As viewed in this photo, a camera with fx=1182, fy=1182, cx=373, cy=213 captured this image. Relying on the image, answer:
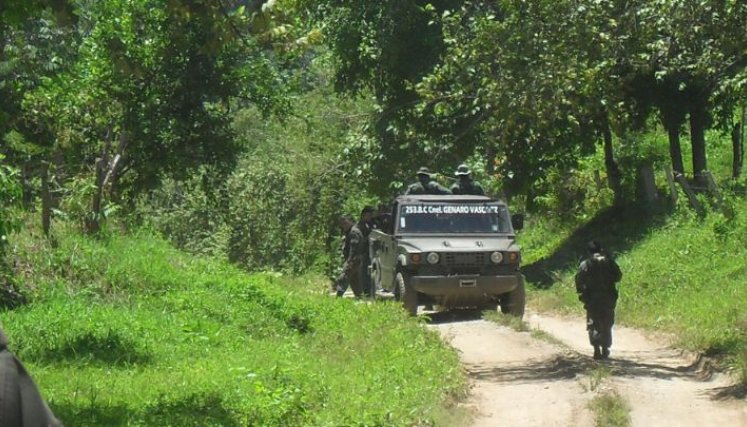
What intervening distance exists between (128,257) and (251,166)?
1555 cm

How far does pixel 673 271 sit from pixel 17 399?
59.9ft

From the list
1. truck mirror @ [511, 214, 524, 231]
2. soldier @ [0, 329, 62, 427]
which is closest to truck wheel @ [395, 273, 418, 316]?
truck mirror @ [511, 214, 524, 231]

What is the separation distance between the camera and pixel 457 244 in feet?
56.5

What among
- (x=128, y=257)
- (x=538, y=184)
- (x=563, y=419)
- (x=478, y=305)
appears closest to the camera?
(x=563, y=419)

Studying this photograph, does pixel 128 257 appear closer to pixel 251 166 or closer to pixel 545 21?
pixel 545 21

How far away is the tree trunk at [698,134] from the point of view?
79.1 ft

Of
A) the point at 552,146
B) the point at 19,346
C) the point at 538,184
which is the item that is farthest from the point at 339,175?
the point at 19,346

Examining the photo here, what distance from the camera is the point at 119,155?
66.5 feet

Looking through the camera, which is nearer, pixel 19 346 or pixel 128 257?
pixel 19 346

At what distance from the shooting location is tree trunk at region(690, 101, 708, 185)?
2411cm

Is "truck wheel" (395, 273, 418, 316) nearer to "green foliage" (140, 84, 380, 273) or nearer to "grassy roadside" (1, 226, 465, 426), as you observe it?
"grassy roadside" (1, 226, 465, 426)

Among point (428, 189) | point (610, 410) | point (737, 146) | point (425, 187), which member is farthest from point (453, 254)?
point (737, 146)

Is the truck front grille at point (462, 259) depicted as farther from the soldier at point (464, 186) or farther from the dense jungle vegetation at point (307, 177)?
the soldier at point (464, 186)

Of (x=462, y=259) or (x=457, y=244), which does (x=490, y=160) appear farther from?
(x=462, y=259)
